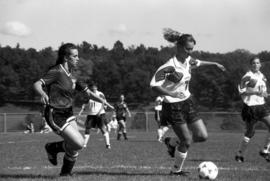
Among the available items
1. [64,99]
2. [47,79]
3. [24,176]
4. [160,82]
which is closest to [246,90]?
[160,82]

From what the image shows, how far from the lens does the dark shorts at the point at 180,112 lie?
27.0 feet

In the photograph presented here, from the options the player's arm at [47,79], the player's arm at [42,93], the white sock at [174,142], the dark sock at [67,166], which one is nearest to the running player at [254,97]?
the white sock at [174,142]

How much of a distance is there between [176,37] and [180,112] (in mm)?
1453

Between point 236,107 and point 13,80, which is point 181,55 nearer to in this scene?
point 236,107

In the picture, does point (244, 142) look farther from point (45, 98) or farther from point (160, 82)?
point (45, 98)

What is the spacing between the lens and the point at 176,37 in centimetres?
892

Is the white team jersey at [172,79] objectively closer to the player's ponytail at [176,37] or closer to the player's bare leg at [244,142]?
the player's ponytail at [176,37]

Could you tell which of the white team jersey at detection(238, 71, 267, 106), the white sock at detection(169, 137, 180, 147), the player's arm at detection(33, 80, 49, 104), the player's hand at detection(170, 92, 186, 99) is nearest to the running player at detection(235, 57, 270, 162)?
the white team jersey at detection(238, 71, 267, 106)

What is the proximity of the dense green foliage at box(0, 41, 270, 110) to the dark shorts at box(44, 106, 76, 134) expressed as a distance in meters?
70.5

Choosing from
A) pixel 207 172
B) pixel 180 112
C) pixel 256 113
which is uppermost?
pixel 180 112

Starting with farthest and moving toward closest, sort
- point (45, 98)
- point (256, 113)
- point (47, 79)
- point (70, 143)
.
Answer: point (256, 113)
point (70, 143)
point (47, 79)
point (45, 98)

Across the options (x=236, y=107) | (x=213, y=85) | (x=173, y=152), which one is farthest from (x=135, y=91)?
(x=173, y=152)

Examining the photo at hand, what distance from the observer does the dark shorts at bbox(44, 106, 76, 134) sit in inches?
308

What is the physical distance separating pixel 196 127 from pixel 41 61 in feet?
334
